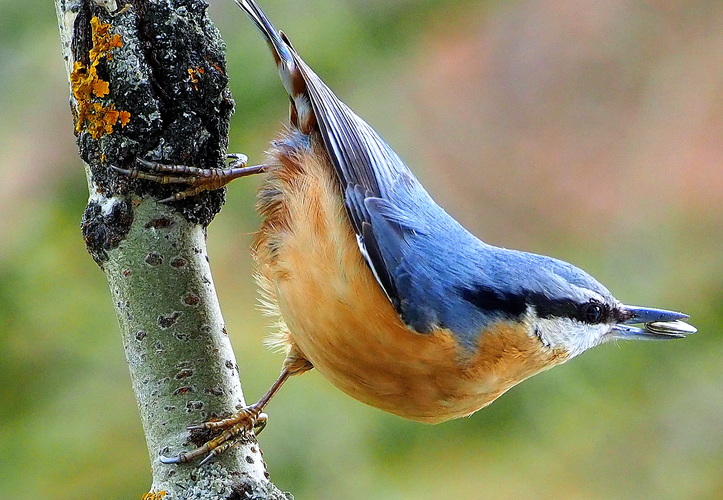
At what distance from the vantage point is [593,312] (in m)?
2.46

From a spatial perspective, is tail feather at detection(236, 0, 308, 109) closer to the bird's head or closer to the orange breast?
the orange breast

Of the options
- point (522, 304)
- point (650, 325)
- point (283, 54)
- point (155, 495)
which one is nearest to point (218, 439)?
point (155, 495)

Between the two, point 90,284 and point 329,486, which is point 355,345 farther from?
point 90,284

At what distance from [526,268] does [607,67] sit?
1717 mm

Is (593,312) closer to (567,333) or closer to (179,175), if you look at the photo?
(567,333)

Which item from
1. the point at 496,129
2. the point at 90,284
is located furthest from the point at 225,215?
the point at 496,129

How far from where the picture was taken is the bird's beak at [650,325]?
8.36 feet

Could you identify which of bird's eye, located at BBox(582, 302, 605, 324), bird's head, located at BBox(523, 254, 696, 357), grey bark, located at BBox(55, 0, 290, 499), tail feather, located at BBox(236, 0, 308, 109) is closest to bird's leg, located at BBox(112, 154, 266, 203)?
grey bark, located at BBox(55, 0, 290, 499)

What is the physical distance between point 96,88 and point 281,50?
1.04m

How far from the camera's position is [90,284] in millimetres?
2863

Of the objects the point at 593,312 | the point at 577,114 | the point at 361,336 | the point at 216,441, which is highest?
the point at 577,114

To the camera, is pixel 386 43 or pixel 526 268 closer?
pixel 526 268

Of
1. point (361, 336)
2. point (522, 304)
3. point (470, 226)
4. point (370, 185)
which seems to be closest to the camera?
point (361, 336)

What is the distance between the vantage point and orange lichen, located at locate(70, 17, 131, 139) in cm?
Result: 169
